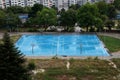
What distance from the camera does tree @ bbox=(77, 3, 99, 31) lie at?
43438 mm

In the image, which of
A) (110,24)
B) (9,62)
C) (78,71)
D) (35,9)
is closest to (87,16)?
(110,24)

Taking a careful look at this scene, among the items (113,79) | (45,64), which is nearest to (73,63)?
(45,64)

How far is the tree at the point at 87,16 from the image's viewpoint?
43438mm

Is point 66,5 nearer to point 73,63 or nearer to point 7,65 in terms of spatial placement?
point 73,63

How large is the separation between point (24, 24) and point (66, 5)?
116ft

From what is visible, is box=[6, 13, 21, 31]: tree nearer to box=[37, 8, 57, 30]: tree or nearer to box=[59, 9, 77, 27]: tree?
box=[37, 8, 57, 30]: tree

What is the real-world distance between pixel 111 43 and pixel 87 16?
27.0 ft

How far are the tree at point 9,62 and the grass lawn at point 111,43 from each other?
23863 mm

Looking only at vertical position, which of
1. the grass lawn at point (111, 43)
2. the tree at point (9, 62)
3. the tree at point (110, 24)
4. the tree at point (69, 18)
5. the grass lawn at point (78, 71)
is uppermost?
the tree at point (9, 62)

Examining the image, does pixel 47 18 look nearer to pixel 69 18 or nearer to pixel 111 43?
pixel 69 18

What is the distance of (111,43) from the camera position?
36.8 metres

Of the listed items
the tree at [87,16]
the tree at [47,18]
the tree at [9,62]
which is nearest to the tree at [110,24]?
the tree at [87,16]

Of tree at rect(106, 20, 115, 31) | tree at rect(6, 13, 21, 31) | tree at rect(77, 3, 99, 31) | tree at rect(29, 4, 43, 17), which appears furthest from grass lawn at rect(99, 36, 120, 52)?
tree at rect(29, 4, 43, 17)

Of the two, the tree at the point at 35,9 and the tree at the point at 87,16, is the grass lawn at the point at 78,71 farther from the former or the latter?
the tree at the point at 35,9
